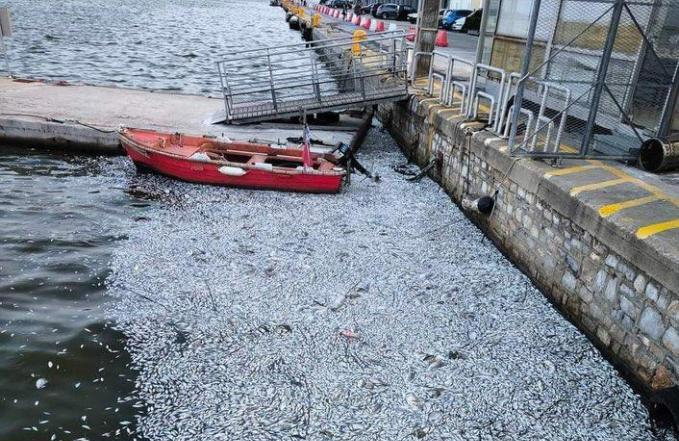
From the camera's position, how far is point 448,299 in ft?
20.8

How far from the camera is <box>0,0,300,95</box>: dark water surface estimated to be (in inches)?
733

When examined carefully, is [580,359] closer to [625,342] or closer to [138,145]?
[625,342]

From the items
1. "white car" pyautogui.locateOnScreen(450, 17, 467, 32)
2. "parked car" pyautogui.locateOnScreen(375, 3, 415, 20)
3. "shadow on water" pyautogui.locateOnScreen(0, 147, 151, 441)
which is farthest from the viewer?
"parked car" pyautogui.locateOnScreen(375, 3, 415, 20)

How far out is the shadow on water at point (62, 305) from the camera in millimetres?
4512

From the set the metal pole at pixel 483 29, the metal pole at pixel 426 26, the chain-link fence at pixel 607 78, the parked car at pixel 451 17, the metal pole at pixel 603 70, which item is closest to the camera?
the metal pole at pixel 603 70

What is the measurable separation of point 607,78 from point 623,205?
272cm

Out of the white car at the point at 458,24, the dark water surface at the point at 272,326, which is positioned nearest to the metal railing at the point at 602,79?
the dark water surface at the point at 272,326

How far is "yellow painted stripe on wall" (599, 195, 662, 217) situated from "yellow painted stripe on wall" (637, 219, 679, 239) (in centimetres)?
41

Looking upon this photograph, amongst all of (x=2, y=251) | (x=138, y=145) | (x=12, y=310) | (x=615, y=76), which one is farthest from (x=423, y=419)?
(x=138, y=145)

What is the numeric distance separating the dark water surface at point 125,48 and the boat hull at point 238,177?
27.6 ft

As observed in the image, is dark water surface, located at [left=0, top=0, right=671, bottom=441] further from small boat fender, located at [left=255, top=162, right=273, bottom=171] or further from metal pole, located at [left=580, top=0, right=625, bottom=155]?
metal pole, located at [left=580, top=0, right=625, bottom=155]

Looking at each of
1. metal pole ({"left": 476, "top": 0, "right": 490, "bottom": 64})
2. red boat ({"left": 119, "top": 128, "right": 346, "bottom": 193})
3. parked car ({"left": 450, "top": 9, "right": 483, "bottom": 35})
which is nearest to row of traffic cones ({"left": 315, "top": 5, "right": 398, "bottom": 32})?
parked car ({"left": 450, "top": 9, "right": 483, "bottom": 35})

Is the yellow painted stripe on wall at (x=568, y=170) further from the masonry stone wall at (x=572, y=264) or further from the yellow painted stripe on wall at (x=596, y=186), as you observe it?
the yellow painted stripe on wall at (x=596, y=186)

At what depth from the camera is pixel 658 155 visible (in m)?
6.37
